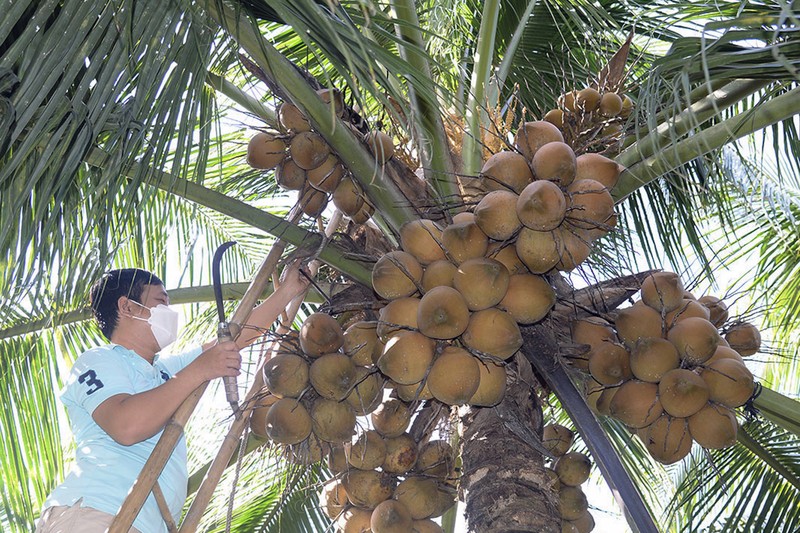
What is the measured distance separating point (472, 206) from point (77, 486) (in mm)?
1280

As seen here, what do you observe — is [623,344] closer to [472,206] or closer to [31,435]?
[472,206]

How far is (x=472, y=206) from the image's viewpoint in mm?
2229

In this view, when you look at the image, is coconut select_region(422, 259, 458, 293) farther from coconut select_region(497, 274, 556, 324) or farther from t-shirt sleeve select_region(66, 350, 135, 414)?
t-shirt sleeve select_region(66, 350, 135, 414)

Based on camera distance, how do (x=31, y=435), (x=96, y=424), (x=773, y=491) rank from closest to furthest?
(x=96, y=424)
(x=773, y=491)
(x=31, y=435)

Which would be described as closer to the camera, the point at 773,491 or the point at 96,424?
the point at 96,424

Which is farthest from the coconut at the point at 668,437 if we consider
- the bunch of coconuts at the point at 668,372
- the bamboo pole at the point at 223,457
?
the bamboo pole at the point at 223,457

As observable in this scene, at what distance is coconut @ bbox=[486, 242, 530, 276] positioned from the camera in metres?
2.06

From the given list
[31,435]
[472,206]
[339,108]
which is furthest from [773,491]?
[31,435]

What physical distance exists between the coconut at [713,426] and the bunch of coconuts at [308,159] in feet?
3.24

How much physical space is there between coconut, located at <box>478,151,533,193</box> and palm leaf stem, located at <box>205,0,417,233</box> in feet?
0.88

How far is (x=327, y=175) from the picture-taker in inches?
94.3

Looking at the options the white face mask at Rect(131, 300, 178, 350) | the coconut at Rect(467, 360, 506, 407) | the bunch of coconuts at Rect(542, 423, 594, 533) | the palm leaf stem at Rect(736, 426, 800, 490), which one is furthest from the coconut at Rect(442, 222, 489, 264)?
the palm leaf stem at Rect(736, 426, 800, 490)

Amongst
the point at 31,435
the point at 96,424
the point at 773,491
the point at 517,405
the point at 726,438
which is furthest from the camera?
the point at 31,435

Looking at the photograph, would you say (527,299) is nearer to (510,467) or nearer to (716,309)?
(510,467)
